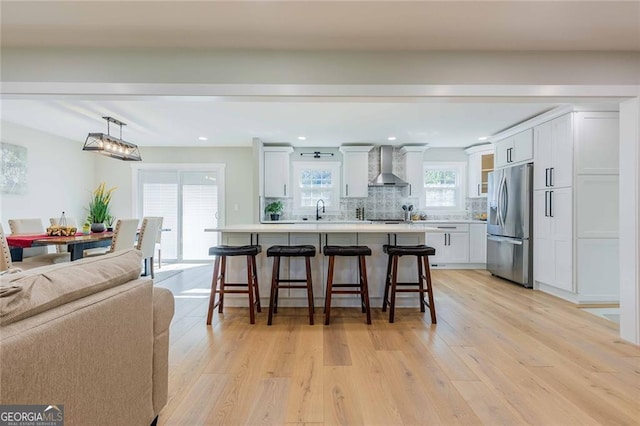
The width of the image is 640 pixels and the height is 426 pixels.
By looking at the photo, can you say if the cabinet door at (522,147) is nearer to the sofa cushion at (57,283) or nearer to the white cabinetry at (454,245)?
the white cabinetry at (454,245)

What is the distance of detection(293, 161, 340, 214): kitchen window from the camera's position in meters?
6.14

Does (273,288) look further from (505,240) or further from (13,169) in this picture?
(13,169)

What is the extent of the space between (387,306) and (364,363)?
1289 millimetres

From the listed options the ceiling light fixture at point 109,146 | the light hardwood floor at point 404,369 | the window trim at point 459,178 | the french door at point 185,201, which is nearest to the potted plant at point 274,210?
the french door at point 185,201

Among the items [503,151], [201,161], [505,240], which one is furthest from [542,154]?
[201,161]

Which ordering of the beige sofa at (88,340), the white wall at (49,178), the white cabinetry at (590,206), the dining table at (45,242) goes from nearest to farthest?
the beige sofa at (88,340)
the dining table at (45,242)
the white cabinetry at (590,206)
the white wall at (49,178)

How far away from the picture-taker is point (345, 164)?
5.91 metres

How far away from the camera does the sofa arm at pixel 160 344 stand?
138 centimetres

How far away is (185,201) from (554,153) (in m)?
6.29

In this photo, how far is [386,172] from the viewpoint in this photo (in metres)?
5.96

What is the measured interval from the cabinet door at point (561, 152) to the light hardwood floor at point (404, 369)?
5.08 feet

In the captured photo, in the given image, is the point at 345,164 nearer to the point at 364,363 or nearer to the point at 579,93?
the point at 579,93

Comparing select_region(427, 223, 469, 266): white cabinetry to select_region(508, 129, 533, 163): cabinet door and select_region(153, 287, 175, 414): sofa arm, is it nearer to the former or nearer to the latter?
select_region(508, 129, 533, 163): cabinet door

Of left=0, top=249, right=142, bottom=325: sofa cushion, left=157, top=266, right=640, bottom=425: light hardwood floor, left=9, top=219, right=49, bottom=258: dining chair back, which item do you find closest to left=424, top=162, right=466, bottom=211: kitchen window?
left=157, top=266, right=640, bottom=425: light hardwood floor
